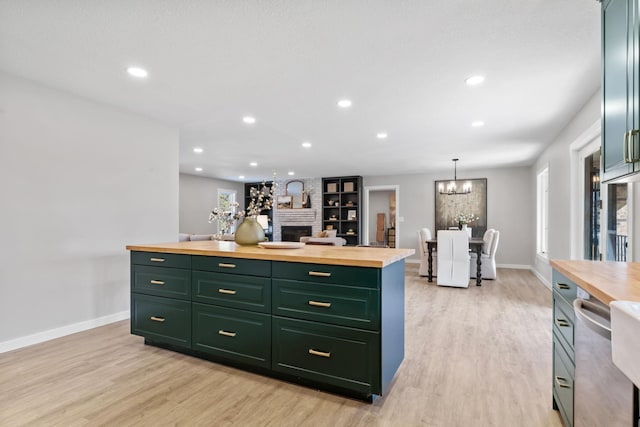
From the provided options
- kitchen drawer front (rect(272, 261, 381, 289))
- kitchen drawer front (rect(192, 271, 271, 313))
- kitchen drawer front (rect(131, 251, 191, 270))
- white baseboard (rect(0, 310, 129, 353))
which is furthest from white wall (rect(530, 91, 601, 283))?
white baseboard (rect(0, 310, 129, 353))

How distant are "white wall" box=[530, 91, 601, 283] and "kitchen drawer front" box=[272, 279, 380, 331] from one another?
309cm

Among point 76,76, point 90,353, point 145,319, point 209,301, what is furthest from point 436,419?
point 76,76

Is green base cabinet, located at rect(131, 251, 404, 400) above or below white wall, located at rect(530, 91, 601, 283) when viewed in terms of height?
below

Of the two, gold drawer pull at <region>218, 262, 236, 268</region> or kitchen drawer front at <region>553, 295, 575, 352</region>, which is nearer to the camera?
kitchen drawer front at <region>553, 295, 575, 352</region>

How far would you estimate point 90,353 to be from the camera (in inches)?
110

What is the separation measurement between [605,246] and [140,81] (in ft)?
15.8

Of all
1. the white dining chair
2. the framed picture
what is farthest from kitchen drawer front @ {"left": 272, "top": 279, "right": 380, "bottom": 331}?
the framed picture

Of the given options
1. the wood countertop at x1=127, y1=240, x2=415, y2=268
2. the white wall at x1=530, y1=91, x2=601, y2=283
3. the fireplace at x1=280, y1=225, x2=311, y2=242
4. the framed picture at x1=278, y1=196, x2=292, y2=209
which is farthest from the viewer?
the framed picture at x1=278, y1=196, x2=292, y2=209

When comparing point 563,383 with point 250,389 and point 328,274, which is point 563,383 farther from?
point 250,389

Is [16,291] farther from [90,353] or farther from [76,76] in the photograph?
[76,76]

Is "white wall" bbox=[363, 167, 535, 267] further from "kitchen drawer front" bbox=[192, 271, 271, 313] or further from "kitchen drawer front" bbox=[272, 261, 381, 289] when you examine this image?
"kitchen drawer front" bbox=[192, 271, 271, 313]

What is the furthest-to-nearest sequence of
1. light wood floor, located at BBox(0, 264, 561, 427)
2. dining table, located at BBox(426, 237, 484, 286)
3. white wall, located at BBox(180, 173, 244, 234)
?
white wall, located at BBox(180, 173, 244, 234), dining table, located at BBox(426, 237, 484, 286), light wood floor, located at BBox(0, 264, 561, 427)

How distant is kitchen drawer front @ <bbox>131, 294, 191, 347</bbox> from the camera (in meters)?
2.65

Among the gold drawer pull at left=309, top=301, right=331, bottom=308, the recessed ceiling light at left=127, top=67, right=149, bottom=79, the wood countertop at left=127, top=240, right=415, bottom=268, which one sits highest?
→ the recessed ceiling light at left=127, top=67, right=149, bottom=79
